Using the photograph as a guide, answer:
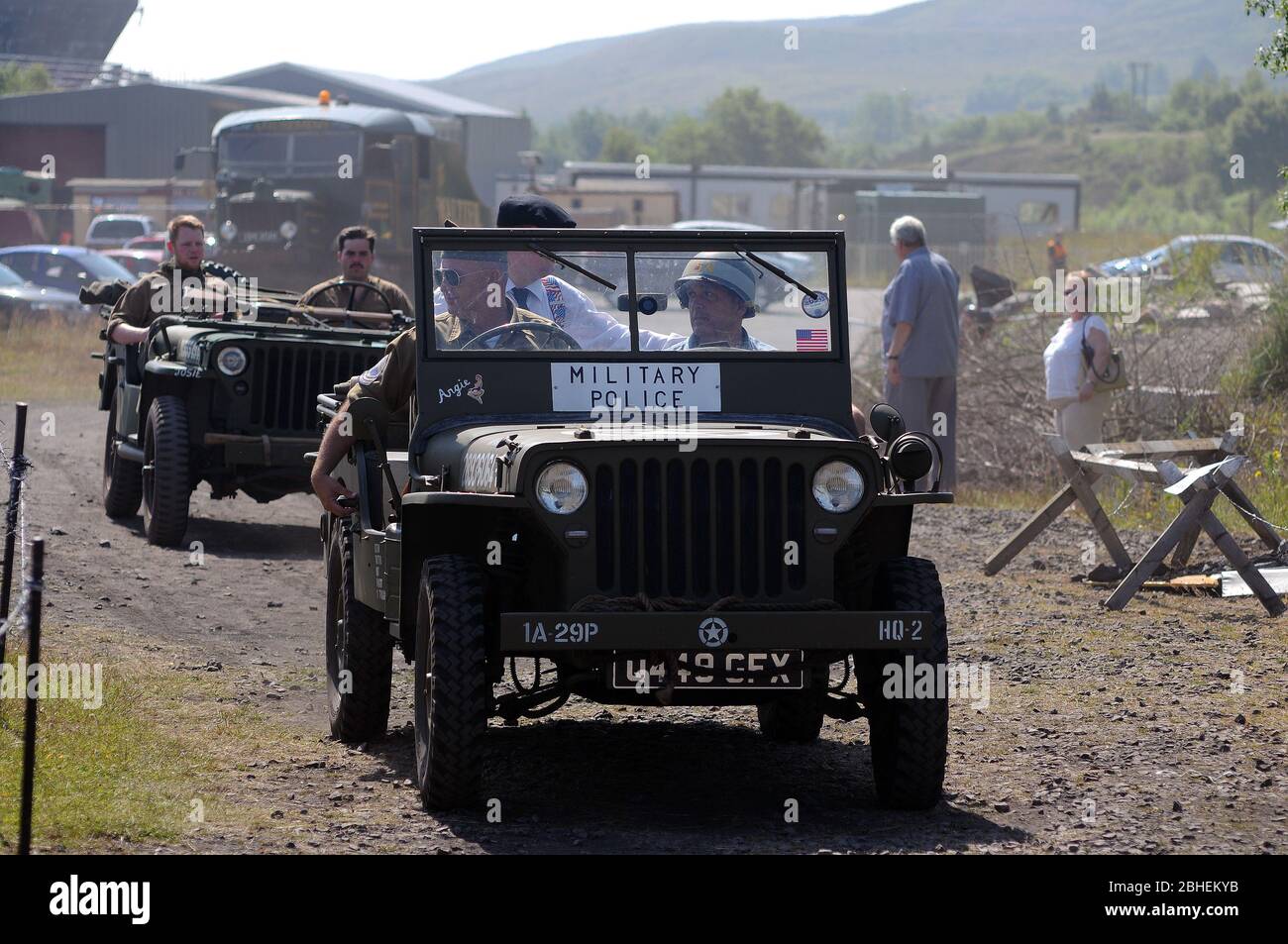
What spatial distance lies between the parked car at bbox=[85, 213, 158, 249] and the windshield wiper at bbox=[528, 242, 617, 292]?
3425cm

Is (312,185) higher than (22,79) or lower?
lower

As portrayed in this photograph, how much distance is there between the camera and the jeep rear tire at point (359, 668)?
264 inches

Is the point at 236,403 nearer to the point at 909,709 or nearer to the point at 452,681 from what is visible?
the point at 452,681

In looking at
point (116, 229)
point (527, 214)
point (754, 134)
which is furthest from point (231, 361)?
point (754, 134)

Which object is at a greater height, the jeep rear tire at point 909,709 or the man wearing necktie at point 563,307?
the man wearing necktie at point 563,307

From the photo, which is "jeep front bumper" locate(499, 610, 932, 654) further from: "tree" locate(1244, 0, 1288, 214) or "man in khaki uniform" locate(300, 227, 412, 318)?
"tree" locate(1244, 0, 1288, 214)

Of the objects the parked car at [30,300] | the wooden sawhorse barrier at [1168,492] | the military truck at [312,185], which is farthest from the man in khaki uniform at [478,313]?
the military truck at [312,185]

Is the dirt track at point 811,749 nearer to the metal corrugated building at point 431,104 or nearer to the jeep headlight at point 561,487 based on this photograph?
the jeep headlight at point 561,487

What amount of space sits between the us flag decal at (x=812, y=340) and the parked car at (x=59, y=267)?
2144 centimetres

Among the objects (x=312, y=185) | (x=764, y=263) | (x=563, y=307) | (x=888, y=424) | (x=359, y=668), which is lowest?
(x=359, y=668)

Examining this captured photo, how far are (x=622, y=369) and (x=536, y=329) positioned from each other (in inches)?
13.0

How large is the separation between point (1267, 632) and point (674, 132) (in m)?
113

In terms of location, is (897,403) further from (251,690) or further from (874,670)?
(874,670)

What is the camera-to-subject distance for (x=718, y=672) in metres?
5.49
